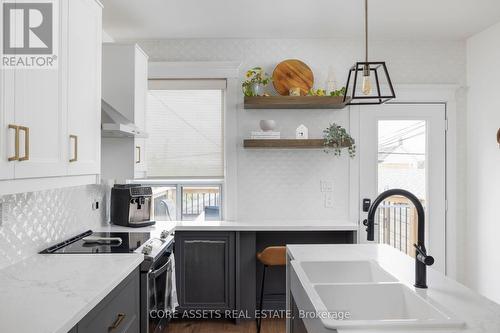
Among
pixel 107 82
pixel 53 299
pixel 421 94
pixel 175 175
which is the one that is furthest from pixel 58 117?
pixel 421 94

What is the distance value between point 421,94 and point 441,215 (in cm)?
118

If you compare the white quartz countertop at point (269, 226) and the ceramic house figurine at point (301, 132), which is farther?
the ceramic house figurine at point (301, 132)

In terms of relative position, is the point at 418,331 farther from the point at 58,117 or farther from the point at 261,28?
the point at 261,28

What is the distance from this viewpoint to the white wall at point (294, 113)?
375 centimetres

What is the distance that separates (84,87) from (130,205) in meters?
1.31

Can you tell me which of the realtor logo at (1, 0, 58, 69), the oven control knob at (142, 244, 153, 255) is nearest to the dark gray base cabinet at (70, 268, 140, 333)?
the oven control knob at (142, 244, 153, 255)

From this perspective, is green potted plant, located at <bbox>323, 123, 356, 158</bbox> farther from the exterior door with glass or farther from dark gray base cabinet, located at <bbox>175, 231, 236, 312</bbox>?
dark gray base cabinet, located at <bbox>175, 231, 236, 312</bbox>

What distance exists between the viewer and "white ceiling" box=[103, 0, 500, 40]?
9.70ft

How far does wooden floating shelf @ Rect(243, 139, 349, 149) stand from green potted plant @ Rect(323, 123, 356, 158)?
3cm

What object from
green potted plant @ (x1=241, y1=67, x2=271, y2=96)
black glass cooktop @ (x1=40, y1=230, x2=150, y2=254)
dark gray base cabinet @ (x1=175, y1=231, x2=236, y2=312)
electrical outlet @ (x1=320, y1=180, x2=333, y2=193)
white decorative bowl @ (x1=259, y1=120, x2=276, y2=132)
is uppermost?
green potted plant @ (x1=241, y1=67, x2=271, y2=96)

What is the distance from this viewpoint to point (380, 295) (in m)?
1.64

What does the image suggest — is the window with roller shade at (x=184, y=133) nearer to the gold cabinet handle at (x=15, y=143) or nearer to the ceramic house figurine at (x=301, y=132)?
the ceramic house figurine at (x=301, y=132)

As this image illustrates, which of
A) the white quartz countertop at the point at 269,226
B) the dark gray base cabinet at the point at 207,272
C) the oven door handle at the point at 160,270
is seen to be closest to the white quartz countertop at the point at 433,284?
the oven door handle at the point at 160,270

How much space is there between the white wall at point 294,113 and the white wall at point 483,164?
0.25 meters
